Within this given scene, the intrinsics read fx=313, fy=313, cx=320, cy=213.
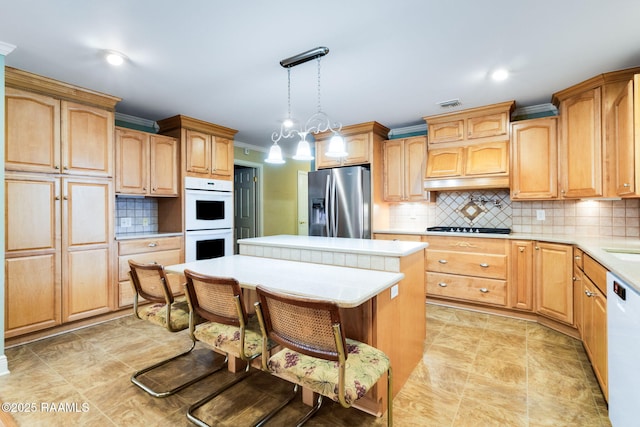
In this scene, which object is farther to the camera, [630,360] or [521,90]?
[521,90]

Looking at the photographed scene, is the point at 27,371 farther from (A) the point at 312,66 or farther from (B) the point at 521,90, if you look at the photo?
(B) the point at 521,90

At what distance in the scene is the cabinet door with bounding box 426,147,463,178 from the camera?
375 cm

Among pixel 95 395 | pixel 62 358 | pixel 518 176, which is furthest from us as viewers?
pixel 518 176

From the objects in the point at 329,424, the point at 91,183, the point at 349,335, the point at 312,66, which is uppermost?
the point at 312,66

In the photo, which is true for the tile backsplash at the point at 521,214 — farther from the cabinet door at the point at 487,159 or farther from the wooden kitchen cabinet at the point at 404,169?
the cabinet door at the point at 487,159

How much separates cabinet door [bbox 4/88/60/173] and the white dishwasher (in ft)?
13.4

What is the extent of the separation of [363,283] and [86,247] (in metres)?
2.87

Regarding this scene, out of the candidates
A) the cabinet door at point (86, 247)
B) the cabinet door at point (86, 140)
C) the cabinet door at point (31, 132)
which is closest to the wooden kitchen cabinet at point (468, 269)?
the cabinet door at point (86, 247)

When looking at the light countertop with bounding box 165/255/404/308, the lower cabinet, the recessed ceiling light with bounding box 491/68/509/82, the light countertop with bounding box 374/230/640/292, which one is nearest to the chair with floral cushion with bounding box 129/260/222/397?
the light countertop with bounding box 165/255/404/308

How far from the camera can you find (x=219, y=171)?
14.2 feet

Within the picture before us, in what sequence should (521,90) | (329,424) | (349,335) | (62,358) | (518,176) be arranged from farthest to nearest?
(518,176), (521,90), (62,358), (349,335), (329,424)

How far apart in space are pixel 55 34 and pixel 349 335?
274 centimetres

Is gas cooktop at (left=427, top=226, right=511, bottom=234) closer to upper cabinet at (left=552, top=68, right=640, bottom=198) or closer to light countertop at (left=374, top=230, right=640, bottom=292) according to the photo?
light countertop at (left=374, top=230, right=640, bottom=292)

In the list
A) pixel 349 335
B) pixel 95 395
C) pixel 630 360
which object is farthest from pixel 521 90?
pixel 95 395
